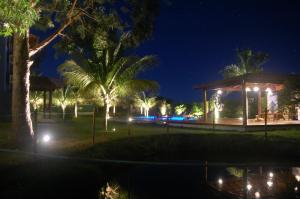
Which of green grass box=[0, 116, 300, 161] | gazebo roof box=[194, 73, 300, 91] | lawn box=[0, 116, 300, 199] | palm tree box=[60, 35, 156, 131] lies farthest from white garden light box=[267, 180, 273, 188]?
gazebo roof box=[194, 73, 300, 91]

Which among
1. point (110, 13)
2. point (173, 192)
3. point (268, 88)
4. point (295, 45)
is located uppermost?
point (295, 45)

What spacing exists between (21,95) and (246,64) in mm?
30139

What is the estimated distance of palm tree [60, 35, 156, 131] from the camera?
16781mm

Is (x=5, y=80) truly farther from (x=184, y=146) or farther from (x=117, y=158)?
(x=117, y=158)

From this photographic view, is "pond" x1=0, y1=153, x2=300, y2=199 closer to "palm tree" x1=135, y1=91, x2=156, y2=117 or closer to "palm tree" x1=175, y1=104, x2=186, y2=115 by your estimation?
"palm tree" x1=135, y1=91, x2=156, y2=117

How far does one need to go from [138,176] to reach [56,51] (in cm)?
790

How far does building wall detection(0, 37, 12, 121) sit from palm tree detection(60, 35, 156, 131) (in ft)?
18.1

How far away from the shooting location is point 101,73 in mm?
16875

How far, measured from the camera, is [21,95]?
10531 millimetres

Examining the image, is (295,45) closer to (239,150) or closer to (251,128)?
(251,128)

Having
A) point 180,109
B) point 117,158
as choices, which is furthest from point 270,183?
point 180,109

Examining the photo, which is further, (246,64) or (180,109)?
(180,109)

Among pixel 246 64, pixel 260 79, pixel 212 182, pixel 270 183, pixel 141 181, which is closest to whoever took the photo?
pixel 270 183

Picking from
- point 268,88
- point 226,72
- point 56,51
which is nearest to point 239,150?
point 56,51
